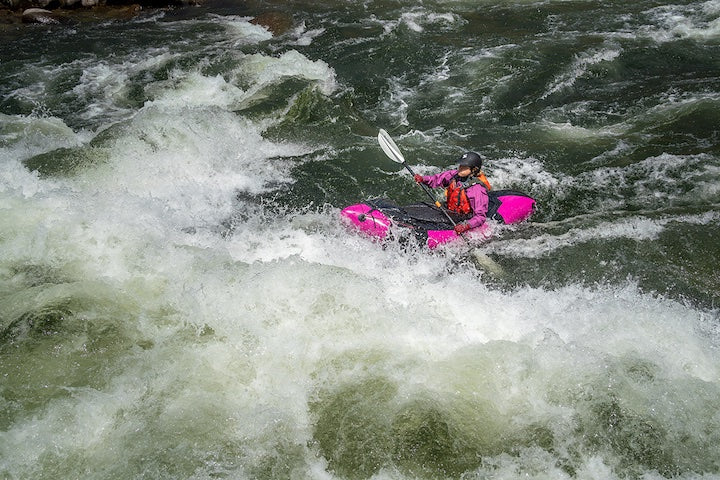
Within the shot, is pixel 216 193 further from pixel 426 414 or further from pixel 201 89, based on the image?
pixel 426 414

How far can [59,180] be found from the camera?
6.00 m

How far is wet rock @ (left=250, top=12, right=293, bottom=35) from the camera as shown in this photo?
434 inches

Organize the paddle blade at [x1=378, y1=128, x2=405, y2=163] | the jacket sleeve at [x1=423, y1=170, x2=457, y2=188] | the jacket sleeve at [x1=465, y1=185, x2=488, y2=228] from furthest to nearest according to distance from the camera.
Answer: the paddle blade at [x1=378, y1=128, x2=405, y2=163] < the jacket sleeve at [x1=423, y1=170, x2=457, y2=188] < the jacket sleeve at [x1=465, y1=185, x2=488, y2=228]

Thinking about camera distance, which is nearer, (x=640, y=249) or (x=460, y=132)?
(x=640, y=249)

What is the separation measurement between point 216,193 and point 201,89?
2.83m

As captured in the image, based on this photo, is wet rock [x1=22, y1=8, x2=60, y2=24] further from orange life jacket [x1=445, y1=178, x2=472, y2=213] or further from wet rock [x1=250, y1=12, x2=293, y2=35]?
orange life jacket [x1=445, y1=178, x2=472, y2=213]

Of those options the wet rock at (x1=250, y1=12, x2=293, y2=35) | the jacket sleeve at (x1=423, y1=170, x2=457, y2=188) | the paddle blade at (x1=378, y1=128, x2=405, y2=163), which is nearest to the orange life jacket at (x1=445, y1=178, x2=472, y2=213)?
the jacket sleeve at (x1=423, y1=170, x2=457, y2=188)

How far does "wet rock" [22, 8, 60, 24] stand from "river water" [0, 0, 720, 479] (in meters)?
1.90

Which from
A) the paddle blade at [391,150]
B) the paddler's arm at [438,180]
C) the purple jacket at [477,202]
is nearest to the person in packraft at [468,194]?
the purple jacket at [477,202]

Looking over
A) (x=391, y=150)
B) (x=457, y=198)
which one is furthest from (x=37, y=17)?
(x=457, y=198)

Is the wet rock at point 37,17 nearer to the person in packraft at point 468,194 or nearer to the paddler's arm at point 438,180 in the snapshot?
the paddler's arm at point 438,180

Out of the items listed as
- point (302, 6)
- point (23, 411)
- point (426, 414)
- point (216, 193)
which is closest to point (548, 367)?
point (426, 414)

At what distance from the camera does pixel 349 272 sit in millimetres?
4699

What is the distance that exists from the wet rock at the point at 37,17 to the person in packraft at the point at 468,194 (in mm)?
9320
